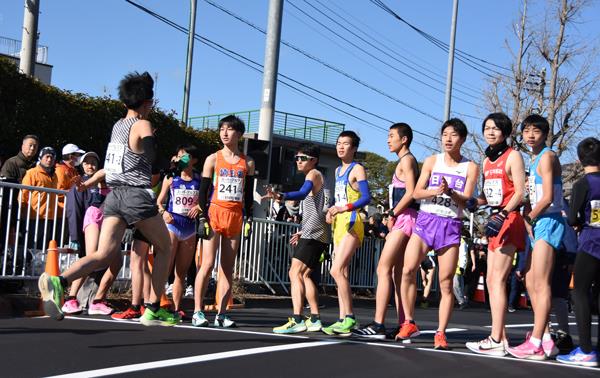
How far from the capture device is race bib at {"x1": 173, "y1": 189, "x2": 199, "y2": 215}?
31.8ft

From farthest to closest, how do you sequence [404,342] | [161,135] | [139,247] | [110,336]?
[161,135] < [139,247] < [404,342] < [110,336]

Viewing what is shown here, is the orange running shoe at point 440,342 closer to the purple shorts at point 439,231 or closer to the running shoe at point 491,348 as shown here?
the running shoe at point 491,348

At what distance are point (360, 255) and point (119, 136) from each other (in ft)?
36.2

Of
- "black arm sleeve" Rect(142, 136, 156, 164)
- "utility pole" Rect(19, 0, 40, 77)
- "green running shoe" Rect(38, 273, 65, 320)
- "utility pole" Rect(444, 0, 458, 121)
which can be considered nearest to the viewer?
"green running shoe" Rect(38, 273, 65, 320)

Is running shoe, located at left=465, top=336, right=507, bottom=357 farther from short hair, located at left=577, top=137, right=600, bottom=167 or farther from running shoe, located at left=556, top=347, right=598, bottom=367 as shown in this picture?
short hair, located at left=577, top=137, right=600, bottom=167

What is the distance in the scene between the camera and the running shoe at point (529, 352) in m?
7.36

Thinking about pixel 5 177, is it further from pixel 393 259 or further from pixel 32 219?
pixel 393 259

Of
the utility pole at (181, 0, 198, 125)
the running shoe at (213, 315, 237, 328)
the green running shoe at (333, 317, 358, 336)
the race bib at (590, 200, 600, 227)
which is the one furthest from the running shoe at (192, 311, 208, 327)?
the utility pole at (181, 0, 198, 125)

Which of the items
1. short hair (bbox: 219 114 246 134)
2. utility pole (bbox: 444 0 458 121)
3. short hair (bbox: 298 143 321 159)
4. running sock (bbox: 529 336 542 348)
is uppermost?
utility pole (bbox: 444 0 458 121)

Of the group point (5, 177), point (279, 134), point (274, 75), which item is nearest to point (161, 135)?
point (274, 75)

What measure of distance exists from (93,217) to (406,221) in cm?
388

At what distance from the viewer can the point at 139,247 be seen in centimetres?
869

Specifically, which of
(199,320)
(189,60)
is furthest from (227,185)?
(189,60)

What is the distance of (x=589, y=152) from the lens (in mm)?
7355
